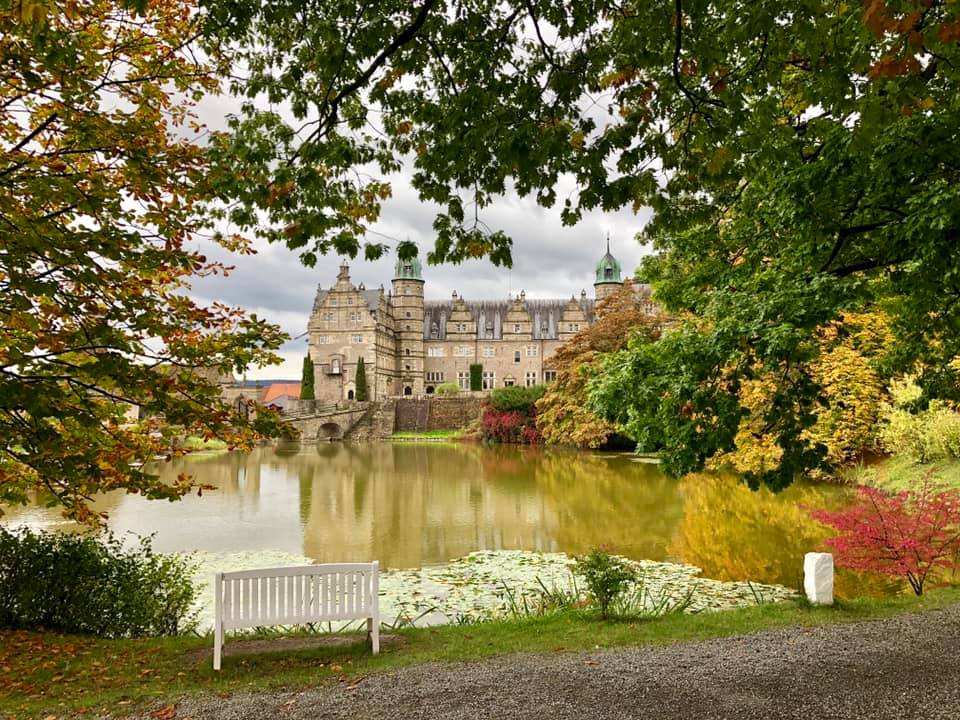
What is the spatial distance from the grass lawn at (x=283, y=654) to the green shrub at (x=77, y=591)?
0.32 metres

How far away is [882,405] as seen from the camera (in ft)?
51.8

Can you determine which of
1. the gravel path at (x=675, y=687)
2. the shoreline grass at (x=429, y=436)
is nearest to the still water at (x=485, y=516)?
the gravel path at (x=675, y=687)

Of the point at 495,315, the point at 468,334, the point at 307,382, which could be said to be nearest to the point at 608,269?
the point at 495,315

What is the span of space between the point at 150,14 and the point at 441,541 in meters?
8.77

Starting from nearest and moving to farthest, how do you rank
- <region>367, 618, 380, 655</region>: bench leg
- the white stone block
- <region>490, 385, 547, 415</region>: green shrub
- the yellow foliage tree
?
<region>367, 618, 380, 655</region>: bench leg, the white stone block, the yellow foliage tree, <region>490, 385, 547, 415</region>: green shrub

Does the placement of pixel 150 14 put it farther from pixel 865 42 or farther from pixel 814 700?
pixel 814 700

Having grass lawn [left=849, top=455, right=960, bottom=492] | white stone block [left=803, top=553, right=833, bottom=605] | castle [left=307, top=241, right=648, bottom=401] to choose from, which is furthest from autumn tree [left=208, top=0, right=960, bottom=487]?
castle [left=307, top=241, right=648, bottom=401]

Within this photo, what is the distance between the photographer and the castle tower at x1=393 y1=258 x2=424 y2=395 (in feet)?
177

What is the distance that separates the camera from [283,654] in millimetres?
5043

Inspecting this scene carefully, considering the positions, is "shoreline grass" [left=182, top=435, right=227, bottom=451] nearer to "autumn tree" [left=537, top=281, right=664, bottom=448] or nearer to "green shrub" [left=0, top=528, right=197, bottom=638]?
"green shrub" [left=0, top=528, right=197, bottom=638]

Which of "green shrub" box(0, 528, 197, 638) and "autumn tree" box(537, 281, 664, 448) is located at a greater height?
"autumn tree" box(537, 281, 664, 448)

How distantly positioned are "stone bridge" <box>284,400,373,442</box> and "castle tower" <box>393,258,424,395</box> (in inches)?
407

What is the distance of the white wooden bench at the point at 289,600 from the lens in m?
4.77

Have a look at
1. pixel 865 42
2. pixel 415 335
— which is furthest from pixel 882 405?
pixel 415 335
